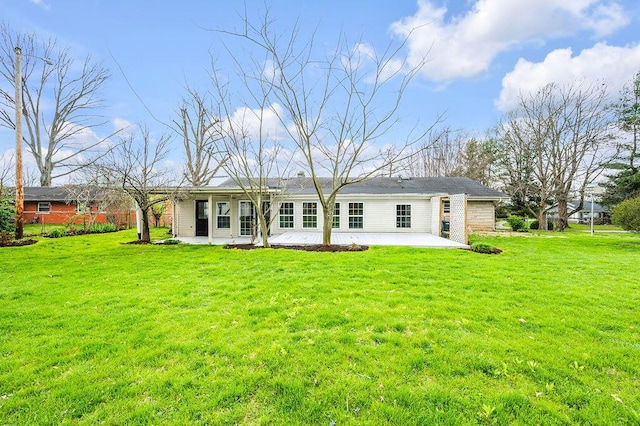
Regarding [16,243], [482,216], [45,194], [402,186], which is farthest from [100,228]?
[482,216]

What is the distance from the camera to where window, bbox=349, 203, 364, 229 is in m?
14.5

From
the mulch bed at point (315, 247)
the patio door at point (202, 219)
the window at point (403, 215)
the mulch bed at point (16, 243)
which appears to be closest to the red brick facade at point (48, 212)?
the mulch bed at point (16, 243)

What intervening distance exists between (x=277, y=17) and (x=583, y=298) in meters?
9.45

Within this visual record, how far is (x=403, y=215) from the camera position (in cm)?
1445

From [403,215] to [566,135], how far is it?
49.2ft

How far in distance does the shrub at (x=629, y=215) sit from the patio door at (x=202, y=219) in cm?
1697

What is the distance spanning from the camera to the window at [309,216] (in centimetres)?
1463

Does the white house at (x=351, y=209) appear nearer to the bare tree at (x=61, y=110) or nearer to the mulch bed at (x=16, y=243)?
the mulch bed at (x=16, y=243)

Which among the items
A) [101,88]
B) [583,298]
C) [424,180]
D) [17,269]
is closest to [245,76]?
[17,269]

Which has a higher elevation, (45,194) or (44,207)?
(45,194)

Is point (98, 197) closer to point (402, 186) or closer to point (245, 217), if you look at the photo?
point (245, 217)

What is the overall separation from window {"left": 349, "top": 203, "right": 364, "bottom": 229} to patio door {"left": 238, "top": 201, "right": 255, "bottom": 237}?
16.0ft

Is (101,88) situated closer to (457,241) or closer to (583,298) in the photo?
(457,241)

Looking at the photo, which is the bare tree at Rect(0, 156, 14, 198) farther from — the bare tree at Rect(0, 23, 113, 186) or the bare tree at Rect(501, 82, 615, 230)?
the bare tree at Rect(501, 82, 615, 230)
